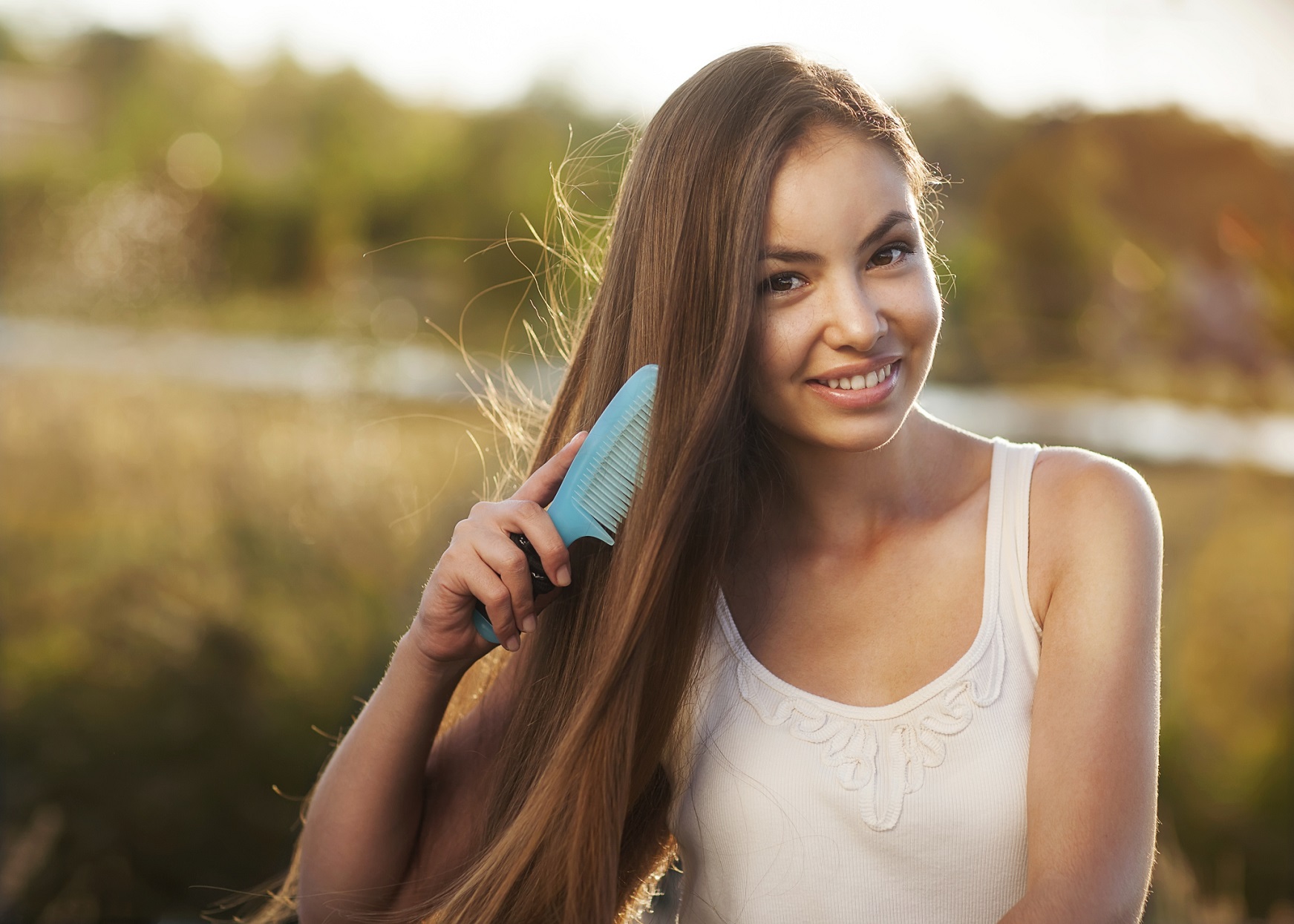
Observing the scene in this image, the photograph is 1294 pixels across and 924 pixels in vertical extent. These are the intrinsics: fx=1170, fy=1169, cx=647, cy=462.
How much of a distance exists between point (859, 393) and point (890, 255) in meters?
0.18

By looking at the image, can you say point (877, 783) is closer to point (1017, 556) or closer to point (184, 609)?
point (1017, 556)

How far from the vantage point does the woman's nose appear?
133 cm

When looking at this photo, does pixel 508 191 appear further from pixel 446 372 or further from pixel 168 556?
pixel 168 556

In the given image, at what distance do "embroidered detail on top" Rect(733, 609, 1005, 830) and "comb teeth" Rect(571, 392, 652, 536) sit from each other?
1.21 ft

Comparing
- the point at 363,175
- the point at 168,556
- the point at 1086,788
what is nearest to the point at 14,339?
the point at 168,556

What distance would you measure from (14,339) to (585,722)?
304cm

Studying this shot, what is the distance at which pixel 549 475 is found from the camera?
4.44ft

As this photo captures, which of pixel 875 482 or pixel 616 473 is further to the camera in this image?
pixel 875 482

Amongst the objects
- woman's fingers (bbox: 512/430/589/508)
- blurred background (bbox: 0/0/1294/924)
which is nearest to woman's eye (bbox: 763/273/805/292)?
woman's fingers (bbox: 512/430/589/508)

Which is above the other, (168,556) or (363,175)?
(363,175)

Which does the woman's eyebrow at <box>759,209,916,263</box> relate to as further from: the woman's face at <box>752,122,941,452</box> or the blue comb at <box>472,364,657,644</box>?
the blue comb at <box>472,364,657,644</box>

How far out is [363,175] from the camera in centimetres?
388

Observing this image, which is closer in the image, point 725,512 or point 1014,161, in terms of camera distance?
point 725,512

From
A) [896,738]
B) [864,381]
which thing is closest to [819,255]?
[864,381]
